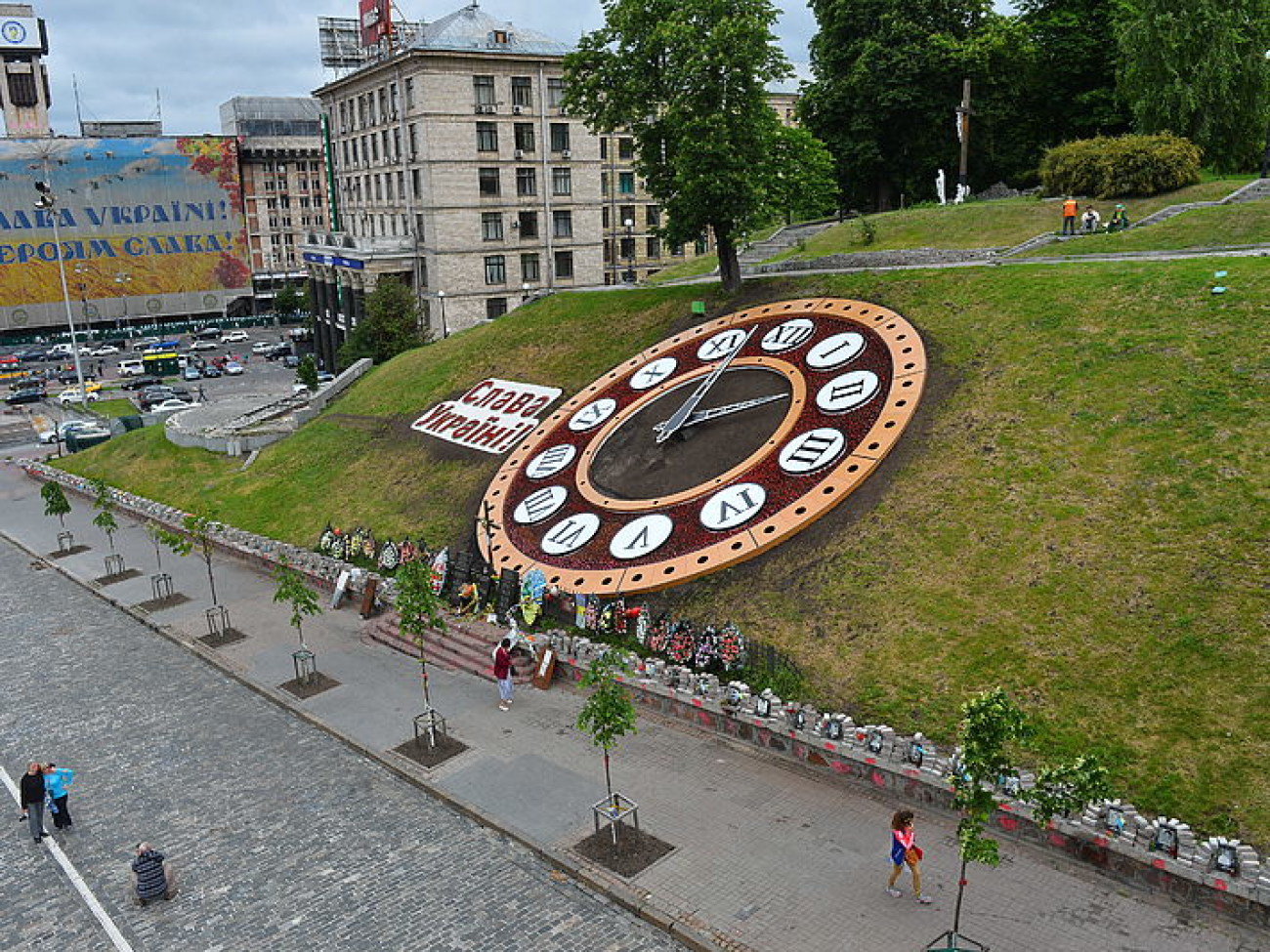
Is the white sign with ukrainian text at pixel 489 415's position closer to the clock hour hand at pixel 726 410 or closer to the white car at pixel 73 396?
the clock hour hand at pixel 726 410

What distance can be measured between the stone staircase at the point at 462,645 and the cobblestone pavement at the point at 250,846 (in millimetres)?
4215

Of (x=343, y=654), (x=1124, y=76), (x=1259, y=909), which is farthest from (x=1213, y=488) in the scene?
(x=1124, y=76)

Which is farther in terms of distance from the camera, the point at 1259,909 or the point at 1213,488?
the point at 1213,488

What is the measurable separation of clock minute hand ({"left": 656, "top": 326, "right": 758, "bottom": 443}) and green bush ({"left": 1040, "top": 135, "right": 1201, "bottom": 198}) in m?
22.4

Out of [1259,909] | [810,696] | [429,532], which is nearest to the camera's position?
[1259,909]

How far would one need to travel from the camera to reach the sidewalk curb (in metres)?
15.6

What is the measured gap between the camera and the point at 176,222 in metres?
138

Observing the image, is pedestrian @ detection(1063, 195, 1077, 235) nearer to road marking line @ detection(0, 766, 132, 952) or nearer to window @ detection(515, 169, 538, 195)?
road marking line @ detection(0, 766, 132, 952)

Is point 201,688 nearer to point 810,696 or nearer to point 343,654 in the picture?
point 343,654

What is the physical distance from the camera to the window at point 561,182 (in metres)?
80.0

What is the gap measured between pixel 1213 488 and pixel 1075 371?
5917 millimetres

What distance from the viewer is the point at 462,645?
88.8 ft

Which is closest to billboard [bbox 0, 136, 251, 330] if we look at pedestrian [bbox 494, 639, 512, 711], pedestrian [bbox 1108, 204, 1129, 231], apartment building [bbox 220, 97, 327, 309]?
apartment building [bbox 220, 97, 327, 309]

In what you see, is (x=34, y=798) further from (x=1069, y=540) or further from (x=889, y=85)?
(x=889, y=85)
